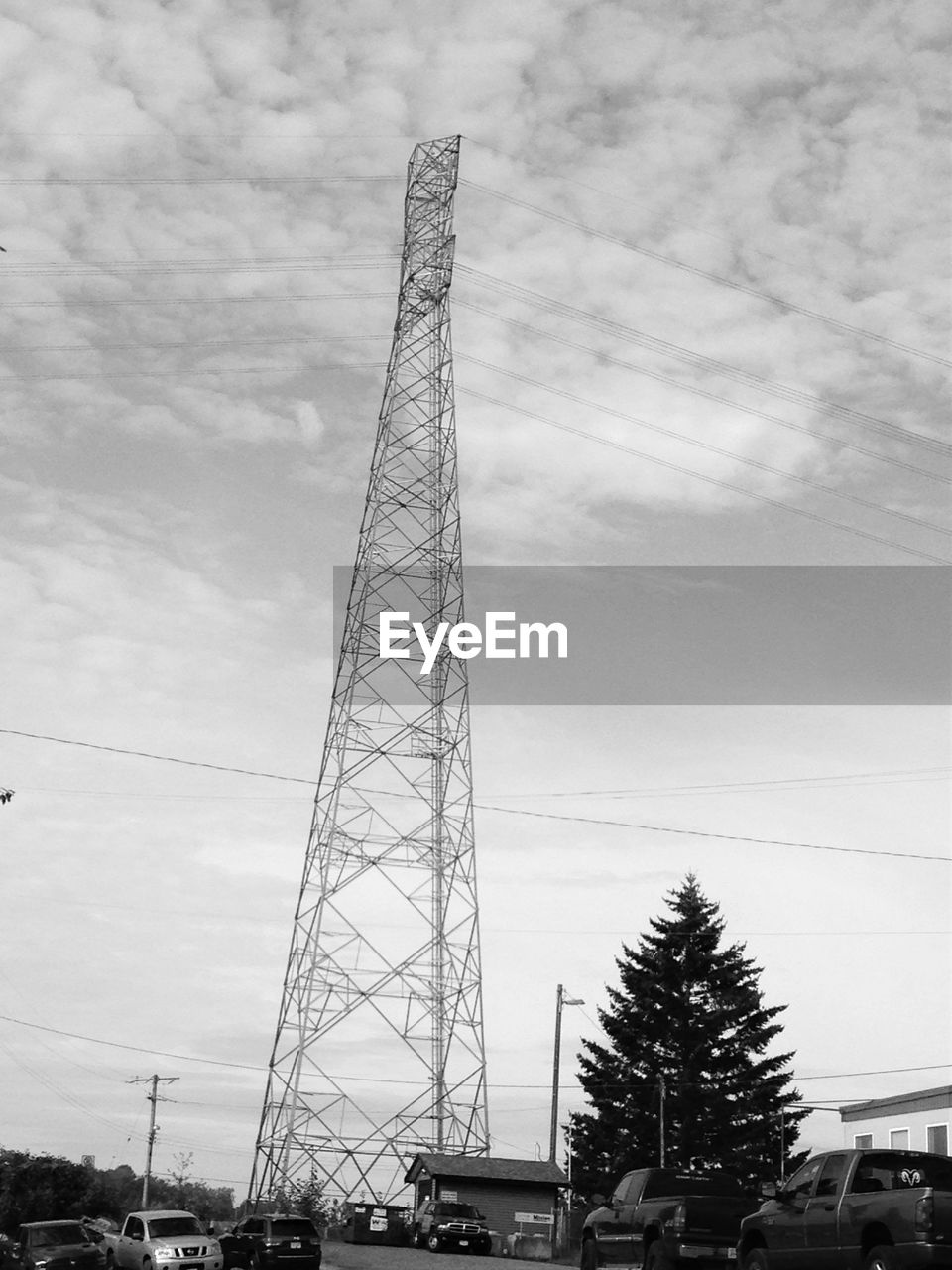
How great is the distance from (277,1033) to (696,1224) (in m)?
26.9

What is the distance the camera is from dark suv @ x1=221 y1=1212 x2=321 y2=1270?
114ft

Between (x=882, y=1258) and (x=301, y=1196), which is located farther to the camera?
(x=301, y=1196)

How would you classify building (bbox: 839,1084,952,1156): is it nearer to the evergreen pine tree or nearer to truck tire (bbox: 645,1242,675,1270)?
the evergreen pine tree

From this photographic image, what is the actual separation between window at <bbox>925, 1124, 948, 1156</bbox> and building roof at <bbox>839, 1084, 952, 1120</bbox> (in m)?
0.86

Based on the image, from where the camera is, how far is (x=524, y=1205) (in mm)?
62250

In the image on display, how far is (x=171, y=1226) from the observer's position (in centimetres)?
3397

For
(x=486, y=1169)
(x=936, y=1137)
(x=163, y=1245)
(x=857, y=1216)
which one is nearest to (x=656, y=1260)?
(x=857, y=1216)

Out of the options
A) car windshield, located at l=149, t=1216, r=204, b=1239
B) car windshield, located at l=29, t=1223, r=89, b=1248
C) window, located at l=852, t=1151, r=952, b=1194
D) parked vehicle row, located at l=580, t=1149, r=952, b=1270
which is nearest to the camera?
parked vehicle row, located at l=580, t=1149, r=952, b=1270

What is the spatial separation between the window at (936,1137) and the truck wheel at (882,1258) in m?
48.9

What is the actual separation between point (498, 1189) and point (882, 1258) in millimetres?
48216

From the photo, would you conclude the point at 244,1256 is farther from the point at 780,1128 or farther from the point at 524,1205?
the point at 780,1128

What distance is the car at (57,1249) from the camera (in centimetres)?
3372

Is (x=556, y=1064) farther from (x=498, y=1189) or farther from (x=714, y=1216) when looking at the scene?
(x=714, y=1216)

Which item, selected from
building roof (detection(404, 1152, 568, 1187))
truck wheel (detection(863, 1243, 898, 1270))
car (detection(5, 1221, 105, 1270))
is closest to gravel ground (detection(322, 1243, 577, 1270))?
car (detection(5, 1221, 105, 1270))
